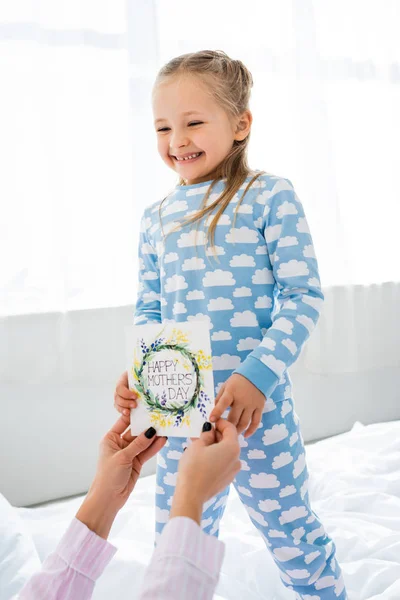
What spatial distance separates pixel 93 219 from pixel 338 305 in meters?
1.00

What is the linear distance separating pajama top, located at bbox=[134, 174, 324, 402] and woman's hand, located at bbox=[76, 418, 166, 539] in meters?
0.20

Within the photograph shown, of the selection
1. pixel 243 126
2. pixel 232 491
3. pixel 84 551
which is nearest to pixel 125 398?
pixel 84 551

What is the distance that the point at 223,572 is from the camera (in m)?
1.13

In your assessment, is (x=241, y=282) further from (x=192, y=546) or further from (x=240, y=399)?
(x=192, y=546)

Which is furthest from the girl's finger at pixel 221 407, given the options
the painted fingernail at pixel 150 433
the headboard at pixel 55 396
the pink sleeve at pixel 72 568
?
the headboard at pixel 55 396

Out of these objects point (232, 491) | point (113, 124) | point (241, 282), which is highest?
point (113, 124)

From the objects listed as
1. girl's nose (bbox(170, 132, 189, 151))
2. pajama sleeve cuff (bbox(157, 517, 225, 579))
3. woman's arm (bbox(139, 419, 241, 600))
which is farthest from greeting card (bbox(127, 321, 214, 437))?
girl's nose (bbox(170, 132, 189, 151))

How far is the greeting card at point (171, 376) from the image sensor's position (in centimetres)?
77

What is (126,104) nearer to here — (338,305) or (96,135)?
(96,135)

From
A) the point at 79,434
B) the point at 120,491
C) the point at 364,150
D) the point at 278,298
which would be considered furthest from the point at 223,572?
the point at 364,150

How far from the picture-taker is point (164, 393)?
0.81m

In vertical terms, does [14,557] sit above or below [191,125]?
below

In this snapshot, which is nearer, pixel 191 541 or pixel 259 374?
pixel 191 541

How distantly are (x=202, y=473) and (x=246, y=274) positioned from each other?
426 millimetres
